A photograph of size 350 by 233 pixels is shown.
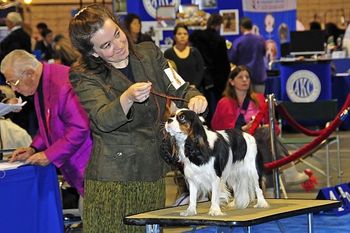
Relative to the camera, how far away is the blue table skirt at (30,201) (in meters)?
4.25

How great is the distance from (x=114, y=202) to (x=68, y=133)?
44.1 inches

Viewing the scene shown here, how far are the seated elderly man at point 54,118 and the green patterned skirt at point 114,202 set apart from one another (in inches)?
38.3

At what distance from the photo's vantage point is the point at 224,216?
3.27 meters

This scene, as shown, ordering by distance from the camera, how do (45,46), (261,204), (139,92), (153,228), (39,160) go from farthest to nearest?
(45,46)
(39,160)
(261,204)
(153,228)
(139,92)

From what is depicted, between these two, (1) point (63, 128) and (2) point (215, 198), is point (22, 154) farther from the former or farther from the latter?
(2) point (215, 198)

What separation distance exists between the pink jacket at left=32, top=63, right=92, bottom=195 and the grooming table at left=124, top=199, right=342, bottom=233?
97 centimetres

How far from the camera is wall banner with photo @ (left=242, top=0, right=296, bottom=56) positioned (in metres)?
14.8

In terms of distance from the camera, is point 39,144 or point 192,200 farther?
point 39,144

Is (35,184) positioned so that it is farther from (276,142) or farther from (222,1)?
(222,1)

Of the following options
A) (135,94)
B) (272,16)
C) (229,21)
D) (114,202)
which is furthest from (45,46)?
(135,94)

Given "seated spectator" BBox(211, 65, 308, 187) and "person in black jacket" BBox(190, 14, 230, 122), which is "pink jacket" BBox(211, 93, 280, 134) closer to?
"seated spectator" BBox(211, 65, 308, 187)

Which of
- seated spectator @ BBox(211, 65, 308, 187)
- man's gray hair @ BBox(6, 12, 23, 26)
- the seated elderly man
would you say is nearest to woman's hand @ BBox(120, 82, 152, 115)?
the seated elderly man

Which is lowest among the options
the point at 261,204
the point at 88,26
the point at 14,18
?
the point at 261,204

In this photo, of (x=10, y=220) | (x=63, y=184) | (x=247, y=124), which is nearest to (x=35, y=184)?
(x=10, y=220)
